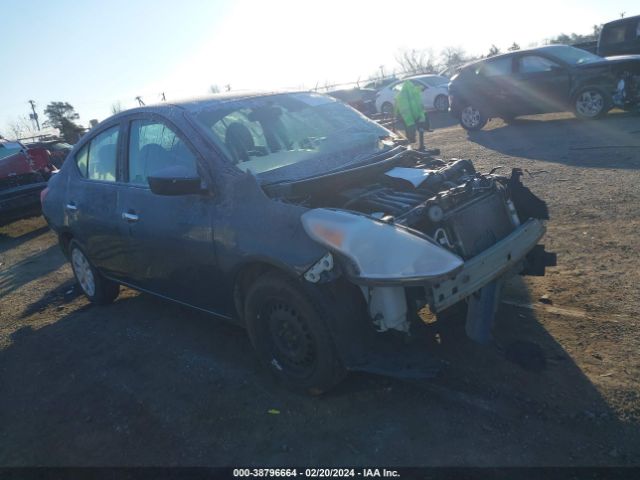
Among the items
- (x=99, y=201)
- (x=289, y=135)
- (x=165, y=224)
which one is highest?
(x=289, y=135)

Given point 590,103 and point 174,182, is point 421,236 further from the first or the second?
point 590,103

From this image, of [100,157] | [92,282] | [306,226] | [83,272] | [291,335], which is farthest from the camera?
[83,272]

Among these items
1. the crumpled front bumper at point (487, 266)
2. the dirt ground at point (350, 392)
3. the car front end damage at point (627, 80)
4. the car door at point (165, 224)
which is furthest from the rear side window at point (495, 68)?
the car door at point (165, 224)

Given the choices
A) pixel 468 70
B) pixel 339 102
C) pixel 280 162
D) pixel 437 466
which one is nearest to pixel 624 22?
pixel 468 70

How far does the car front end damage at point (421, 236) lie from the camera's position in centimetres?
262

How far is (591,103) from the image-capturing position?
11438mm

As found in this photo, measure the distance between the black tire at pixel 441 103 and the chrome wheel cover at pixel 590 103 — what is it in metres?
8.74

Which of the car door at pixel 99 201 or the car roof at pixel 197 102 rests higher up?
the car roof at pixel 197 102

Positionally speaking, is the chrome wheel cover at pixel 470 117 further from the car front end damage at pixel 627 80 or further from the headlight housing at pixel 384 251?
the headlight housing at pixel 384 251

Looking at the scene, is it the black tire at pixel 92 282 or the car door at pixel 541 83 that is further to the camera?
the car door at pixel 541 83

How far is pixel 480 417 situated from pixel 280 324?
4.19 feet

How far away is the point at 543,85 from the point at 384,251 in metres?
11.2

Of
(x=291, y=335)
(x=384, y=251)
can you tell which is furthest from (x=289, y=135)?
(x=384, y=251)

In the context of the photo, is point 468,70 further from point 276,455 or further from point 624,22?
point 276,455
